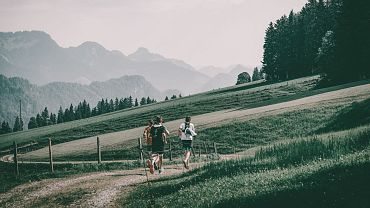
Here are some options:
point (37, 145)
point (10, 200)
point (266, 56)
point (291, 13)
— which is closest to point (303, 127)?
point (10, 200)

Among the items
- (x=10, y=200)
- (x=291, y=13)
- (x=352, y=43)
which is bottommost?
(x=10, y=200)

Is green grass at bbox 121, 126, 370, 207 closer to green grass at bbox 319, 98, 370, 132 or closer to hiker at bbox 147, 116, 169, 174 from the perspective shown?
hiker at bbox 147, 116, 169, 174

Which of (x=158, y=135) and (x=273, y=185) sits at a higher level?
(x=158, y=135)

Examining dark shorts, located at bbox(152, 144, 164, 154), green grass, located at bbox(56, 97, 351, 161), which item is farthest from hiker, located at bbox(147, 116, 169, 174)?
green grass, located at bbox(56, 97, 351, 161)

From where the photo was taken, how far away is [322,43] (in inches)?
3172

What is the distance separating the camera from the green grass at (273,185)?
11.3 meters

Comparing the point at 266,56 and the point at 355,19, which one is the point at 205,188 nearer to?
the point at 355,19

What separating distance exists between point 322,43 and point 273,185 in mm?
72996

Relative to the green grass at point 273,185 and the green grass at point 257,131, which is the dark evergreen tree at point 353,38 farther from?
the green grass at point 273,185

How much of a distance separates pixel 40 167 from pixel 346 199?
38476 millimetres

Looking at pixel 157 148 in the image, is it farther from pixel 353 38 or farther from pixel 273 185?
pixel 353 38

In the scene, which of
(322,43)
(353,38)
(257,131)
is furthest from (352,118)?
(322,43)

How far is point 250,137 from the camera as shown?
40781 millimetres

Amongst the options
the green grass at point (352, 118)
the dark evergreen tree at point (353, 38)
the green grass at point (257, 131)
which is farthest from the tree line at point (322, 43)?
the green grass at point (352, 118)
